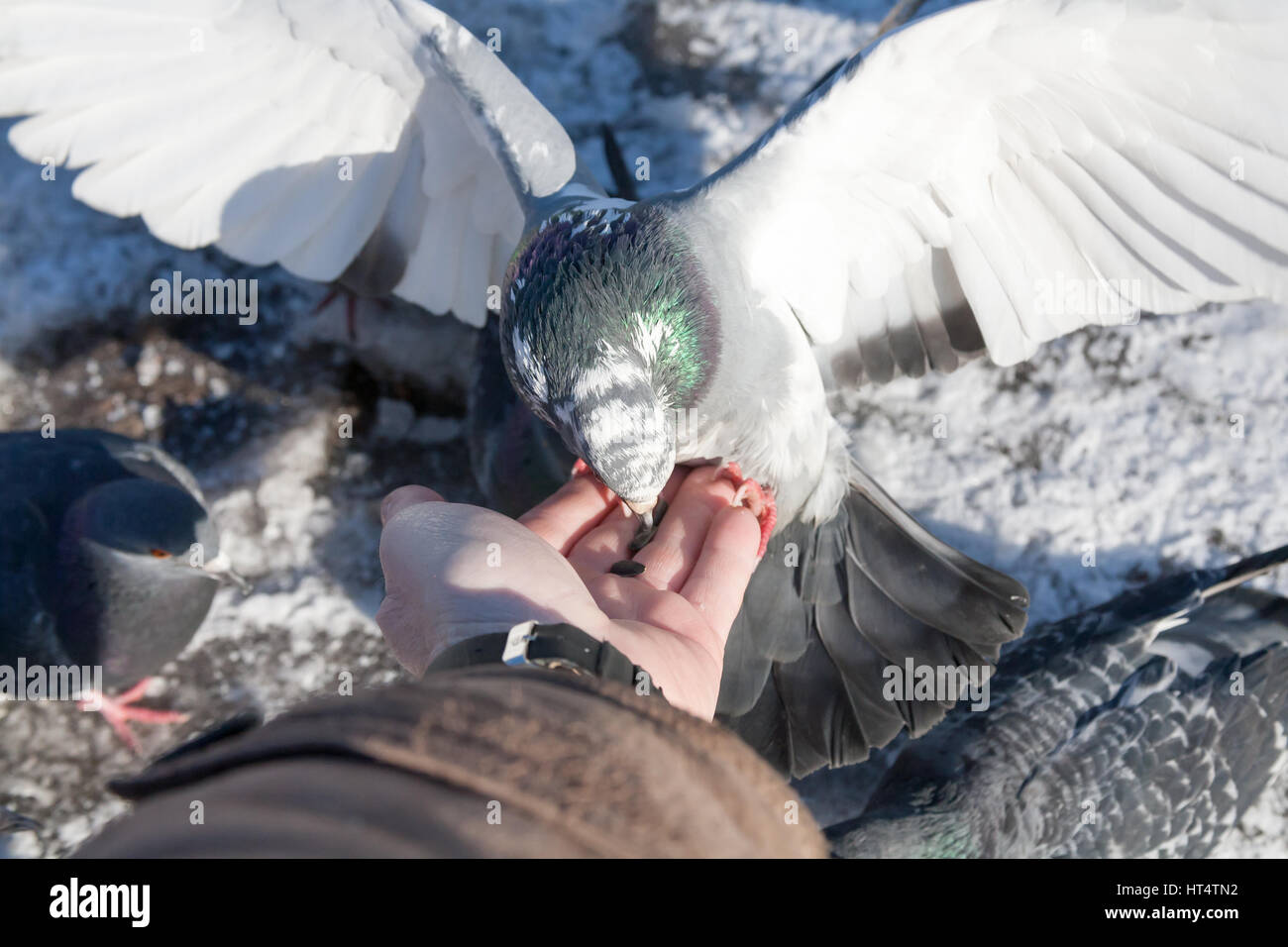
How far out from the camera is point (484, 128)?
1.74m

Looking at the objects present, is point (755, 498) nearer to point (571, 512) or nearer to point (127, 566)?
point (571, 512)

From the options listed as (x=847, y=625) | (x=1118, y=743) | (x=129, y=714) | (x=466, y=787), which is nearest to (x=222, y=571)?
(x=129, y=714)

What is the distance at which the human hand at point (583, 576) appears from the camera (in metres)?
1.32

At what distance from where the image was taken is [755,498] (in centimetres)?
195

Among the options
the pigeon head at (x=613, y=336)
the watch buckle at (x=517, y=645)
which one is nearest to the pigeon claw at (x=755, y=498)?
the pigeon head at (x=613, y=336)

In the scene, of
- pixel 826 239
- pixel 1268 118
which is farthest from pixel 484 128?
pixel 1268 118

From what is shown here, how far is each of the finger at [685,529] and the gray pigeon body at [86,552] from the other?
992 mm

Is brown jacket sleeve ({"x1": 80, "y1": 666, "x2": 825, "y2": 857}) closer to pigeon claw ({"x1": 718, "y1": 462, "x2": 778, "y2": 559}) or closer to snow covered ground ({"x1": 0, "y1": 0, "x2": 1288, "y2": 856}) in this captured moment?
pigeon claw ({"x1": 718, "y1": 462, "x2": 778, "y2": 559})

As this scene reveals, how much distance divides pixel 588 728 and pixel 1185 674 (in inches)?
74.0

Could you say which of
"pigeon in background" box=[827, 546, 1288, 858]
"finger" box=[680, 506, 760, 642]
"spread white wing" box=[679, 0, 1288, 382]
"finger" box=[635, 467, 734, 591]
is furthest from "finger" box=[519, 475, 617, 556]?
"pigeon in background" box=[827, 546, 1288, 858]

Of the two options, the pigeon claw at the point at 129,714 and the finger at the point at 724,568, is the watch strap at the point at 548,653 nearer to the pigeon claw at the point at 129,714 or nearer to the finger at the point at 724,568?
the finger at the point at 724,568

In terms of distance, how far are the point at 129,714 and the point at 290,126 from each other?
1.52 m

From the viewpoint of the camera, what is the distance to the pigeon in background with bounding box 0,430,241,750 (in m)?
1.85
